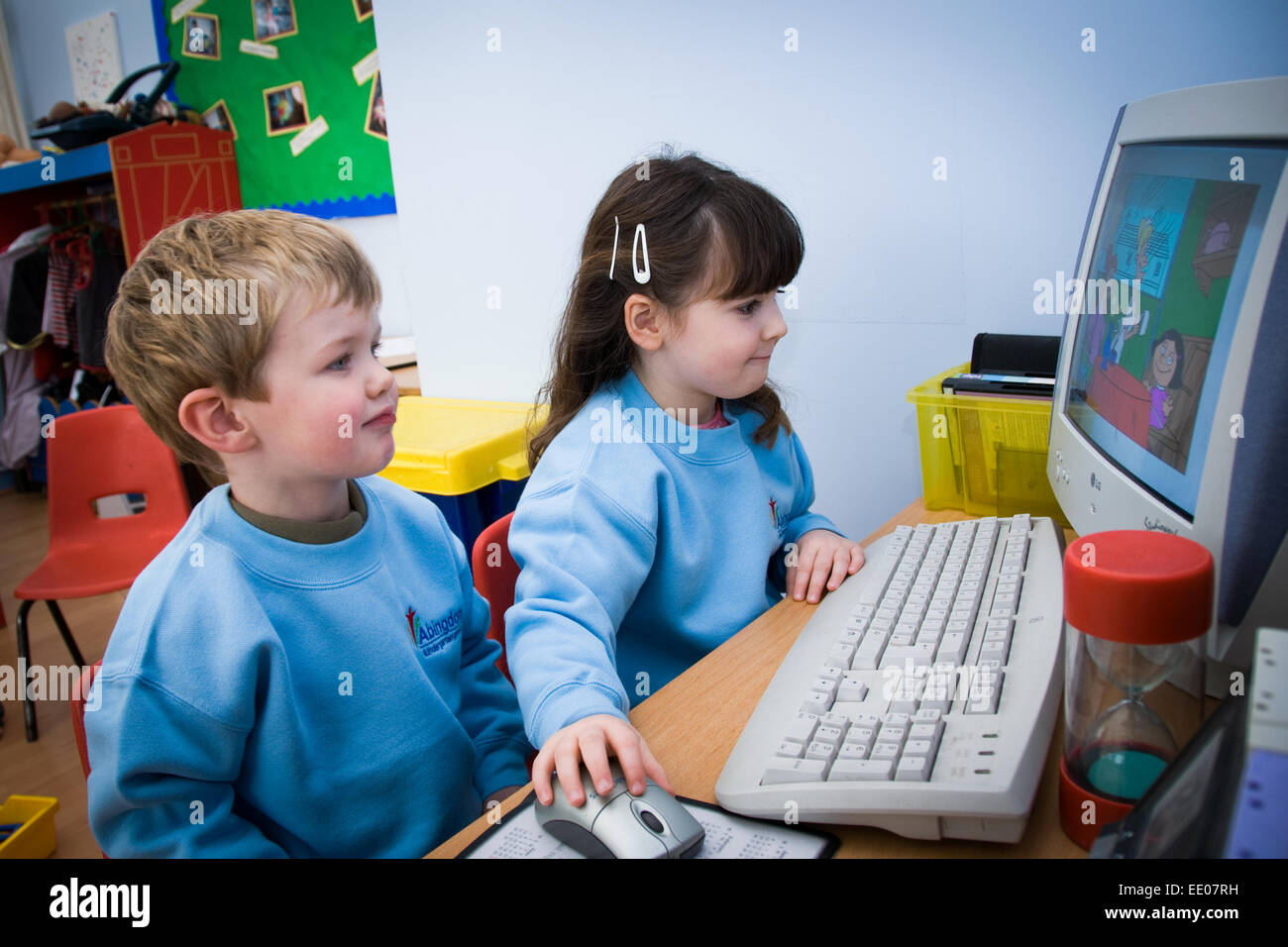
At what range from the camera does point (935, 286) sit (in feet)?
4.50

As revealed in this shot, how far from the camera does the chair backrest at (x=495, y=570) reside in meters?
1.01

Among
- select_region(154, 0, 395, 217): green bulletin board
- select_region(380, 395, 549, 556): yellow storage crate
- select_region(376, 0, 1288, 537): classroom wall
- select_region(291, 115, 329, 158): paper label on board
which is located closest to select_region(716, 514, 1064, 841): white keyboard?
select_region(376, 0, 1288, 537): classroom wall

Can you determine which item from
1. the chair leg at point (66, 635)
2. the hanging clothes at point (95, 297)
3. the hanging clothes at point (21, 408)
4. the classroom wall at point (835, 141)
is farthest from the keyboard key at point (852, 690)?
the hanging clothes at point (21, 408)

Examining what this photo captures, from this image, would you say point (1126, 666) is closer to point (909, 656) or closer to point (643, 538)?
point (909, 656)

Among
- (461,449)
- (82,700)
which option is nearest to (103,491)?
(461,449)

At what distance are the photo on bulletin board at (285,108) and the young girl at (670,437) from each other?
2.29m

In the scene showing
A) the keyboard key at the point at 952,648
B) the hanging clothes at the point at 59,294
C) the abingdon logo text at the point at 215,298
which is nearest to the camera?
the keyboard key at the point at 952,648

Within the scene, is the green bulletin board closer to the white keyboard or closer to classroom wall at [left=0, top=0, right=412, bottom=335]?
classroom wall at [left=0, top=0, right=412, bottom=335]

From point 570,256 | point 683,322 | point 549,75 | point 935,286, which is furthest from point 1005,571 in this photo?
point 549,75

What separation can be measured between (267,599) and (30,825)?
1.10m

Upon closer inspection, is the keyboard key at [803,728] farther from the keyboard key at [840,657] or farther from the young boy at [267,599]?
the young boy at [267,599]

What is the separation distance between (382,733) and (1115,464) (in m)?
0.67

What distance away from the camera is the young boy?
0.70 m
